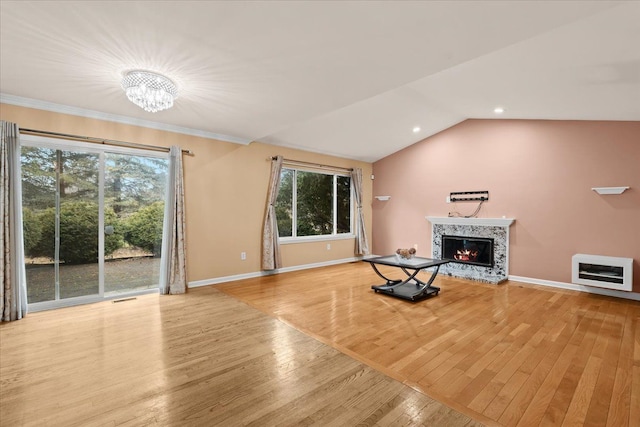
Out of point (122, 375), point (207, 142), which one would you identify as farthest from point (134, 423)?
point (207, 142)

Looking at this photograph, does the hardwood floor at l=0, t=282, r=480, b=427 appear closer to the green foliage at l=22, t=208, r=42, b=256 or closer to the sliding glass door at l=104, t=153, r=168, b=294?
the green foliage at l=22, t=208, r=42, b=256

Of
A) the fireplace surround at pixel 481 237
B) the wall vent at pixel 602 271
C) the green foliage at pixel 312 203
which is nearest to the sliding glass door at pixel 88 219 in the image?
the green foliage at pixel 312 203

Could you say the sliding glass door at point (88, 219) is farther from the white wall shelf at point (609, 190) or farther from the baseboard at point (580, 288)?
the white wall shelf at point (609, 190)

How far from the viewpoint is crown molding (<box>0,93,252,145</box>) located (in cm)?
330

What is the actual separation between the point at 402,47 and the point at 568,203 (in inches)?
168

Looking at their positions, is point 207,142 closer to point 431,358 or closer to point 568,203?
point 431,358

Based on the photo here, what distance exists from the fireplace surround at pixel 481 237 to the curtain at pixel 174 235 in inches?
182

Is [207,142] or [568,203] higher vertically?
[207,142]

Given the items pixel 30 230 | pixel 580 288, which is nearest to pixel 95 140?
pixel 30 230

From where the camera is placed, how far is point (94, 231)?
3.89 m

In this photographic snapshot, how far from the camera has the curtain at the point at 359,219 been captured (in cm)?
702

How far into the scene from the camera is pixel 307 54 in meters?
2.32

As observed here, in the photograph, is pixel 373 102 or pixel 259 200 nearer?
pixel 373 102

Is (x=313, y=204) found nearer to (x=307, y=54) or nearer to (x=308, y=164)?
(x=308, y=164)
